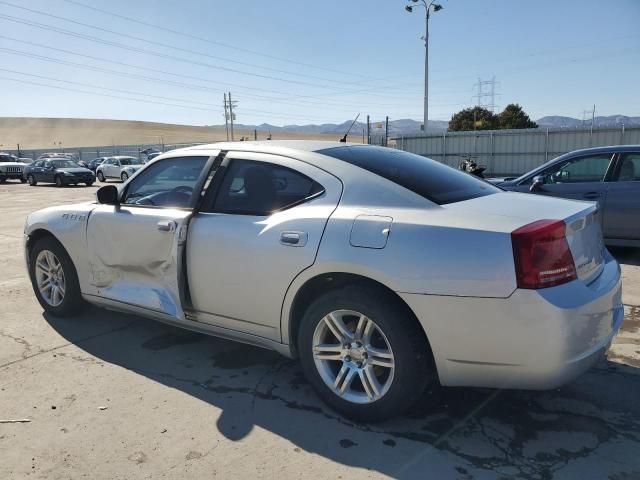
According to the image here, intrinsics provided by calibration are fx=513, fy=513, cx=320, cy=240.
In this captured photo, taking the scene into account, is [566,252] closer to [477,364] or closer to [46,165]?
[477,364]

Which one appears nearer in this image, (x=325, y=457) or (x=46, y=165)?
(x=325, y=457)

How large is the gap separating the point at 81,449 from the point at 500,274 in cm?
234

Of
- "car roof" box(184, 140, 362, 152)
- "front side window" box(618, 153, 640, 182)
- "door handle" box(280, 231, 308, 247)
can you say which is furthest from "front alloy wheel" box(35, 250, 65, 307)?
"front side window" box(618, 153, 640, 182)

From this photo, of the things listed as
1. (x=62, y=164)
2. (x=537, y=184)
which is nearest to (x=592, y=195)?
(x=537, y=184)

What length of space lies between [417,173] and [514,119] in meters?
52.2

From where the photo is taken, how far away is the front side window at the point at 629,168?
6742mm

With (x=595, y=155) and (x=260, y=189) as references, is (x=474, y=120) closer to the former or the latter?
(x=595, y=155)

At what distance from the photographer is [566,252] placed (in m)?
2.56

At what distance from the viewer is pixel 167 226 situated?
357 centimetres

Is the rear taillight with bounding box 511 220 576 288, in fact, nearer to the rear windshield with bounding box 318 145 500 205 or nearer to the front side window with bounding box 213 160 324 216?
the rear windshield with bounding box 318 145 500 205

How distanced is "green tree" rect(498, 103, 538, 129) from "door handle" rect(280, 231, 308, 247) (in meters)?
51.6

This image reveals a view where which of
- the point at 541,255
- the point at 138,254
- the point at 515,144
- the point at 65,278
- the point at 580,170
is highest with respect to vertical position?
the point at 515,144

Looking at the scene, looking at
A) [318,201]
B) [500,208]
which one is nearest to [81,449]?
[318,201]

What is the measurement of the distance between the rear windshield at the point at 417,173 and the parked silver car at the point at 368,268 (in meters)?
0.02
